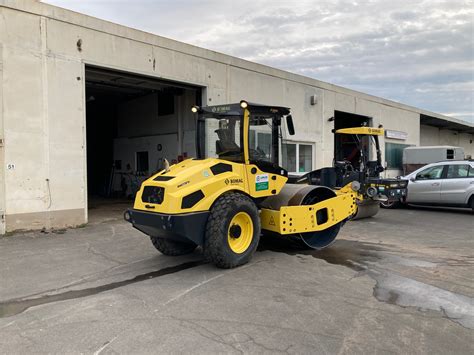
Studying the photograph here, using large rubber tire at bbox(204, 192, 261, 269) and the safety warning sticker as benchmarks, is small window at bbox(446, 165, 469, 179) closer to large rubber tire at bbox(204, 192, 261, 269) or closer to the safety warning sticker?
the safety warning sticker

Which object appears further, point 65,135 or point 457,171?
point 457,171

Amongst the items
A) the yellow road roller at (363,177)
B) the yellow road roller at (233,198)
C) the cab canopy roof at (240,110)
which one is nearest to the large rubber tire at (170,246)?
the yellow road roller at (233,198)

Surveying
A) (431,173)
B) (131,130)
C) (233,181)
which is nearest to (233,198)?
(233,181)

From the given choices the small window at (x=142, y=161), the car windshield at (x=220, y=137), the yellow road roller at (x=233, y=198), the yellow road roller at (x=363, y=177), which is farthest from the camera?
the small window at (x=142, y=161)

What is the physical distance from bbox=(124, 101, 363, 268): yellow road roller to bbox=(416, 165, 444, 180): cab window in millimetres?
7018

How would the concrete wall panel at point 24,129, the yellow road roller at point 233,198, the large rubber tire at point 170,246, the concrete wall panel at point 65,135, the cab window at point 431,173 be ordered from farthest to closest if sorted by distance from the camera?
1. the cab window at point 431,173
2. the concrete wall panel at point 65,135
3. the concrete wall panel at point 24,129
4. the large rubber tire at point 170,246
5. the yellow road roller at point 233,198

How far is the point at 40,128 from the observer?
934 cm

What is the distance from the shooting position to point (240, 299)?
16.3ft

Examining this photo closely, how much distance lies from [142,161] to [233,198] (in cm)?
1234

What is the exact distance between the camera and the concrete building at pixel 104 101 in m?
9.01

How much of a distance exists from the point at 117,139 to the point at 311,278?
1522 cm

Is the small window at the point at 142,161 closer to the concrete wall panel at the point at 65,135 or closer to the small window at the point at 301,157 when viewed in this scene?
the small window at the point at 301,157

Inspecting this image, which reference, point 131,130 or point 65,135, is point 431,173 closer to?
point 65,135

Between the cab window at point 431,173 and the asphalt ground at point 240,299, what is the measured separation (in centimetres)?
560
